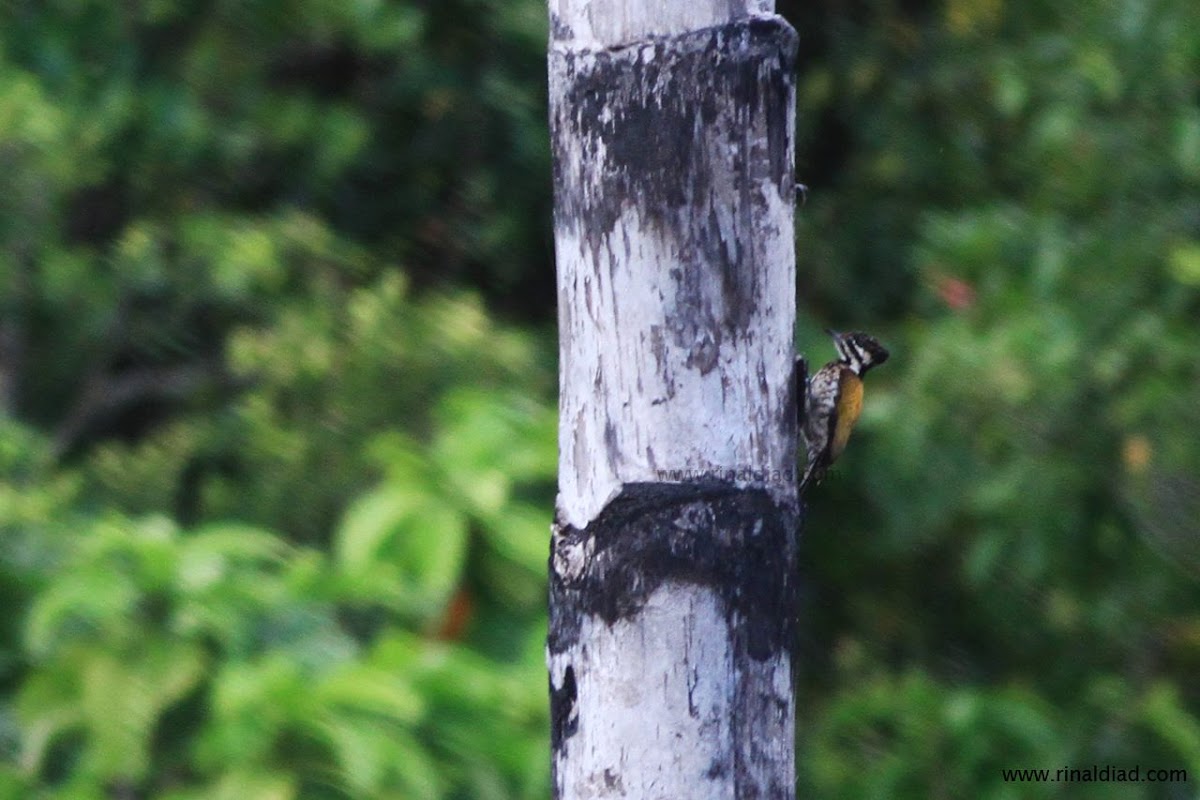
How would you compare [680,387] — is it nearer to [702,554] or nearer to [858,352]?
[702,554]

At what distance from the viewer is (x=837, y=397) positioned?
10.7ft

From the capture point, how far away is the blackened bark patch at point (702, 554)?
1.69m

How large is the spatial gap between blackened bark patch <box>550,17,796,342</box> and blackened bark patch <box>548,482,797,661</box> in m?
0.17

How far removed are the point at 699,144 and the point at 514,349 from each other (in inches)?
123

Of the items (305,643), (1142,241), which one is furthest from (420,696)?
(1142,241)

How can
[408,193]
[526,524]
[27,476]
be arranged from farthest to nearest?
[408,193] → [27,476] → [526,524]

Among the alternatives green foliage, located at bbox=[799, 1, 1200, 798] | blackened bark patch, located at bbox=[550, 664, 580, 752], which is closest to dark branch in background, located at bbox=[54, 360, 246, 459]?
green foliage, located at bbox=[799, 1, 1200, 798]

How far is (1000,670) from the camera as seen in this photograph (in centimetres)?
604

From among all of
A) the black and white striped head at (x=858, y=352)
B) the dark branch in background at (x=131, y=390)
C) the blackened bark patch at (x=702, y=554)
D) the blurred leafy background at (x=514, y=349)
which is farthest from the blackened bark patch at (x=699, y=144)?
the dark branch in background at (x=131, y=390)

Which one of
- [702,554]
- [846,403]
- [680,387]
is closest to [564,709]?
[702,554]

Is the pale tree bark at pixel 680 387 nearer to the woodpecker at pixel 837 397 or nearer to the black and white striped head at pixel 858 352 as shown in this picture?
the woodpecker at pixel 837 397

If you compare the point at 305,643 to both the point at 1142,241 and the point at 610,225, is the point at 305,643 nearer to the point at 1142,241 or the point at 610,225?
the point at 610,225

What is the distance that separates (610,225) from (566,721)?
520 millimetres

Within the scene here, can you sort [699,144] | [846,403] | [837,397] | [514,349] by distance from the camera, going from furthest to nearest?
[514,349] → [846,403] → [837,397] → [699,144]
